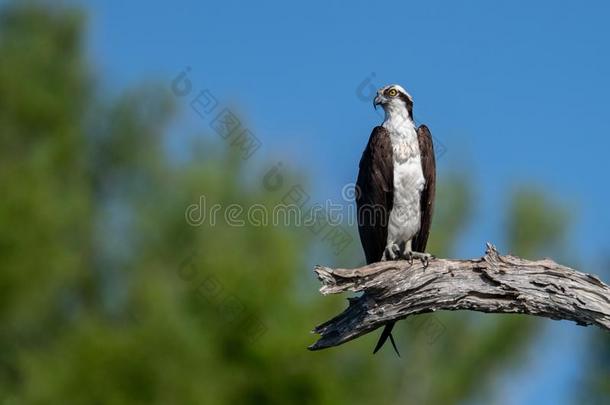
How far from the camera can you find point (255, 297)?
1612 centimetres

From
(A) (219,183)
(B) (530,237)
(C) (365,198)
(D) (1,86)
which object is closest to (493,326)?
(B) (530,237)

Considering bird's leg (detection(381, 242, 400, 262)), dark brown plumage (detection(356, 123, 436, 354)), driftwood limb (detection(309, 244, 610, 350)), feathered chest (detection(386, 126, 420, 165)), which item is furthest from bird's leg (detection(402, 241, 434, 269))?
feathered chest (detection(386, 126, 420, 165))

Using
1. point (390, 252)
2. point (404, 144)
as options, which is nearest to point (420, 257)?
point (390, 252)

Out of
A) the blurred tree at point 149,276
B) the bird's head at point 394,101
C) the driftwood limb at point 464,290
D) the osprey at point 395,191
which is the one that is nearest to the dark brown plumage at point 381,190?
the osprey at point 395,191

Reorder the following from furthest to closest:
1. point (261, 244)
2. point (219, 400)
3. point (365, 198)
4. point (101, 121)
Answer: point (101, 121) < point (261, 244) < point (219, 400) < point (365, 198)

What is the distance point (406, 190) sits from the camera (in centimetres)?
802

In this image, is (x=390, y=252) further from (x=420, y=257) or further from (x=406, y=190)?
(x=420, y=257)

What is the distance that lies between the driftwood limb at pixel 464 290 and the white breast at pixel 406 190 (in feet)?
3.51

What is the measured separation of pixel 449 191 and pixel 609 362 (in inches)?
178

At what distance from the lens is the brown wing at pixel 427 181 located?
807 centimetres

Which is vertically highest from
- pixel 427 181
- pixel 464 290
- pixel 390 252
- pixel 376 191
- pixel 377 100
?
pixel 377 100

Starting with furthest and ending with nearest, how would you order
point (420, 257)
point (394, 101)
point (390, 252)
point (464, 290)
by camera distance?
point (394, 101) → point (390, 252) → point (420, 257) → point (464, 290)

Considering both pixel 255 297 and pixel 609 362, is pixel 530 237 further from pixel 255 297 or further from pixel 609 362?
pixel 255 297

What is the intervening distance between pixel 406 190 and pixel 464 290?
150 cm
